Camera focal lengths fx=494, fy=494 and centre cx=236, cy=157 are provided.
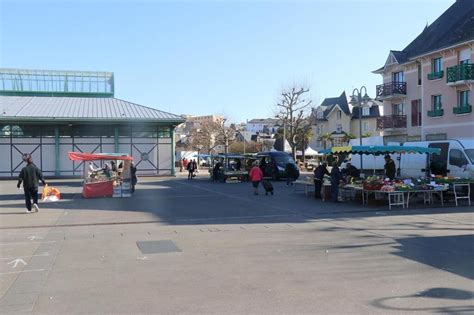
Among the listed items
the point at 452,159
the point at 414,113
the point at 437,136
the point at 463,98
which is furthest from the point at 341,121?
the point at 452,159

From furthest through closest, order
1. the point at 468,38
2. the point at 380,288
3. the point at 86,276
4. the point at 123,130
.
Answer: the point at 123,130
the point at 468,38
the point at 86,276
the point at 380,288

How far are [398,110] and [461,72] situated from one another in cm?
1096

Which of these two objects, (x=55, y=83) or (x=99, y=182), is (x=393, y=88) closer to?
(x=99, y=182)

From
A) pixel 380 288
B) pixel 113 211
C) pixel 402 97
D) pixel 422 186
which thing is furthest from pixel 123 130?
pixel 380 288

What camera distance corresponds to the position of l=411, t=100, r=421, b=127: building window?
140ft

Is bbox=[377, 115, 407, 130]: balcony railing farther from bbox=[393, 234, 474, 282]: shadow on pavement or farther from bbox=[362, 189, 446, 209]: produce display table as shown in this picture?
bbox=[393, 234, 474, 282]: shadow on pavement

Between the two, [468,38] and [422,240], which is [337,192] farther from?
[468,38]

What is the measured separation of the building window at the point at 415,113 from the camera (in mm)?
42750

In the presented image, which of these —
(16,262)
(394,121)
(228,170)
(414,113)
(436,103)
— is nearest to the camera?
(16,262)

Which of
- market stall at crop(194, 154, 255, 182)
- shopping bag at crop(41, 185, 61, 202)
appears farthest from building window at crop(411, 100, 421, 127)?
shopping bag at crop(41, 185, 61, 202)

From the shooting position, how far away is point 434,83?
39.5 m

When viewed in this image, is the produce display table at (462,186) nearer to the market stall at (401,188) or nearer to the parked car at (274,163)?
the market stall at (401,188)

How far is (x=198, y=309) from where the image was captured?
5.88 m

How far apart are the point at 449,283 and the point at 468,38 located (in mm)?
32483
